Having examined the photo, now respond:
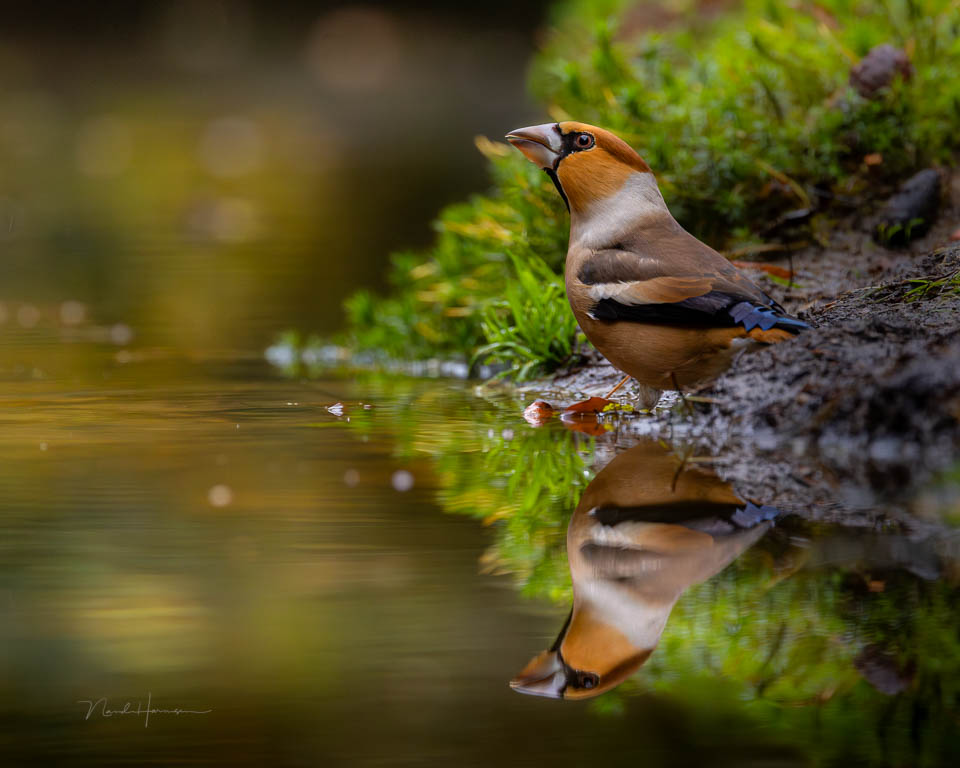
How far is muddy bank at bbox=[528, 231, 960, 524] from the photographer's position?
3051mm

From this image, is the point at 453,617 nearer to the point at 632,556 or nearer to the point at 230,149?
the point at 632,556

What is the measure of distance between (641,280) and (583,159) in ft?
1.87

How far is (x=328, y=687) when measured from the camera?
2.02m

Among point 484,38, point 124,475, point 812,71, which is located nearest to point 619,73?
point 812,71

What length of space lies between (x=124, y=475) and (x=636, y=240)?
162cm

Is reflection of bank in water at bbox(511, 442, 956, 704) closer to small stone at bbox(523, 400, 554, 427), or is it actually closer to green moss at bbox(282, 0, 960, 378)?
small stone at bbox(523, 400, 554, 427)

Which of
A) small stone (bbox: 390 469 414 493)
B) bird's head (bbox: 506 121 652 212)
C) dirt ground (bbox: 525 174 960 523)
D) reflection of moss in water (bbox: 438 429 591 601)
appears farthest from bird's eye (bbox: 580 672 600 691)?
bird's head (bbox: 506 121 652 212)

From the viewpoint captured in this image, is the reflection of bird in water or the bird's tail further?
the bird's tail

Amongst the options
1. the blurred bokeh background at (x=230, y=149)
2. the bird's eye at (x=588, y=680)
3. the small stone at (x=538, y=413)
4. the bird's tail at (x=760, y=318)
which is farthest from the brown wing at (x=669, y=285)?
the blurred bokeh background at (x=230, y=149)

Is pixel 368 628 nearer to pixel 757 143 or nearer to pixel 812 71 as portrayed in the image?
pixel 757 143

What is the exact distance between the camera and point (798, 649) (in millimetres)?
2129

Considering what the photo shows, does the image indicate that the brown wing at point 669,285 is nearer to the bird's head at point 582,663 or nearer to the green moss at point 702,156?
the green moss at point 702,156

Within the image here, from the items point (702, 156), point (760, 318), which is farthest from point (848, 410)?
point (702, 156)

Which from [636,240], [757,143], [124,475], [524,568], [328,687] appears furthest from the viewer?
[757,143]
